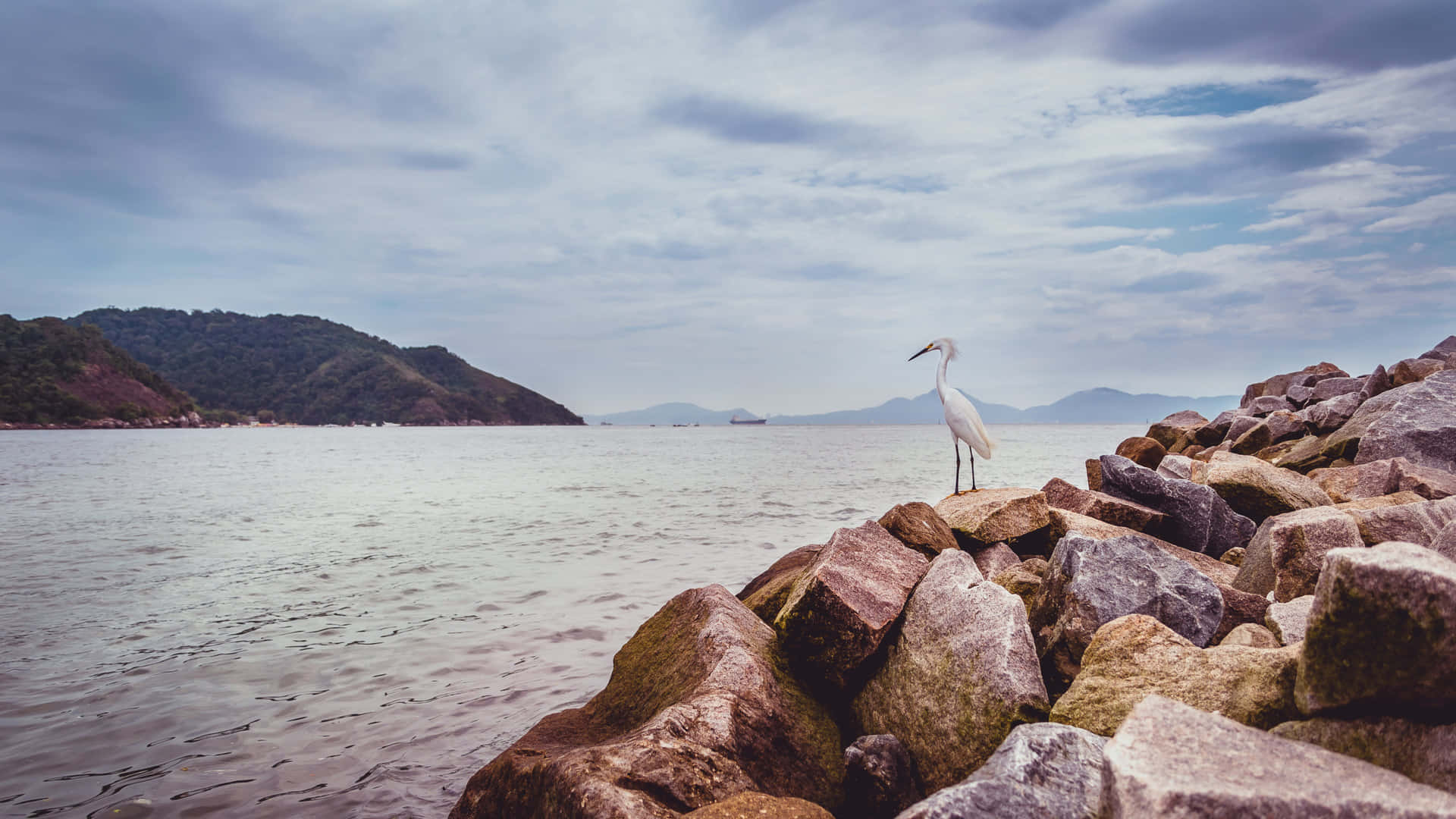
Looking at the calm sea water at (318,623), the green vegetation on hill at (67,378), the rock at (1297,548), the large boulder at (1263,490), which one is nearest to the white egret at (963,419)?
the calm sea water at (318,623)

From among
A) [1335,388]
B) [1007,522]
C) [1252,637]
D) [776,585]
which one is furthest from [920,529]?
[1335,388]

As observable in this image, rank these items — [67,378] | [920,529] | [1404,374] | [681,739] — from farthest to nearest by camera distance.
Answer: [67,378] → [1404,374] → [920,529] → [681,739]

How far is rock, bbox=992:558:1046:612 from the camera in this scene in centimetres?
597

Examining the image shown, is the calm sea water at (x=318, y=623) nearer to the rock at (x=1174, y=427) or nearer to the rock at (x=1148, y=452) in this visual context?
the rock at (x=1174, y=427)

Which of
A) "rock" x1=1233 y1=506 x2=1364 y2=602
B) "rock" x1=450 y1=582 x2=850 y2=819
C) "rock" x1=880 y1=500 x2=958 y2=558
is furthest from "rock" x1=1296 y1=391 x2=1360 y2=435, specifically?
"rock" x1=450 y1=582 x2=850 y2=819

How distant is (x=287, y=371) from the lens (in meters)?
153

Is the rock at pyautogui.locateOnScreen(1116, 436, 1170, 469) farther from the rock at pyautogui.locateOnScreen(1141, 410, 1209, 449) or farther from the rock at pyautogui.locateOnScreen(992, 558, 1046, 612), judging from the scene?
the rock at pyautogui.locateOnScreen(1141, 410, 1209, 449)

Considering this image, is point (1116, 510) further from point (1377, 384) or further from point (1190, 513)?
point (1377, 384)

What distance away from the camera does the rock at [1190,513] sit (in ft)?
25.9

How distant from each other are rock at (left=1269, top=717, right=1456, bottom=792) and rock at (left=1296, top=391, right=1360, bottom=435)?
13941 mm

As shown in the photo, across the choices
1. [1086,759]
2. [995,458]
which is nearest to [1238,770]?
[1086,759]

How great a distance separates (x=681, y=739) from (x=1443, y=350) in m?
28.1

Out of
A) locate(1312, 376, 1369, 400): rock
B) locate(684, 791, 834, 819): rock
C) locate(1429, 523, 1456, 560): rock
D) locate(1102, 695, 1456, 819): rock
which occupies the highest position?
locate(1312, 376, 1369, 400): rock

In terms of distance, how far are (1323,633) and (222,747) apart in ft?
23.5
